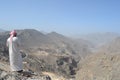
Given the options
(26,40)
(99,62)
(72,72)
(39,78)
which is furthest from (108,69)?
(26,40)

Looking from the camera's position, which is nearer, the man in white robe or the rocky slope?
the man in white robe

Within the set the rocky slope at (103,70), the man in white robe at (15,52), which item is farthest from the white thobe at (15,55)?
the rocky slope at (103,70)

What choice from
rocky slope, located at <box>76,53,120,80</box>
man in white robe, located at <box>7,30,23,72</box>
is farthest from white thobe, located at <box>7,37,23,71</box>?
rocky slope, located at <box>76,53,120,80</box>

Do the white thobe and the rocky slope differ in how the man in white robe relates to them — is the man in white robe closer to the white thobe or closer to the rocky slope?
the white thobe

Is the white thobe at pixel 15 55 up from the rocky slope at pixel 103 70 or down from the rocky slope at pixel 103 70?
up

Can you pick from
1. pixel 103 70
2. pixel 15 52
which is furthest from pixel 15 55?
pixel 103 70

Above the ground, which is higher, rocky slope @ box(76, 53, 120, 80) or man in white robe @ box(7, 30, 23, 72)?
man in white robe @ box(7, 30, 23, 72)

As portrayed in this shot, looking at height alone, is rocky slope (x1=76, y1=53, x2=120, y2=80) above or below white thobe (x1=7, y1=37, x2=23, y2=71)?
below

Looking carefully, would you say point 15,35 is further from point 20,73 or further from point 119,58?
point 119,58

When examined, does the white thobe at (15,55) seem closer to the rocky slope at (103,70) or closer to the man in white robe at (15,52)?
the man in white robe at (15,52)

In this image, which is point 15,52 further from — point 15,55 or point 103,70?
point 103,70

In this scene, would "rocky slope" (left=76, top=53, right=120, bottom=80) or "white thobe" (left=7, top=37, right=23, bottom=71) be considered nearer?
"white thobe" (left=7, top=37, right=23, bottom=71)
